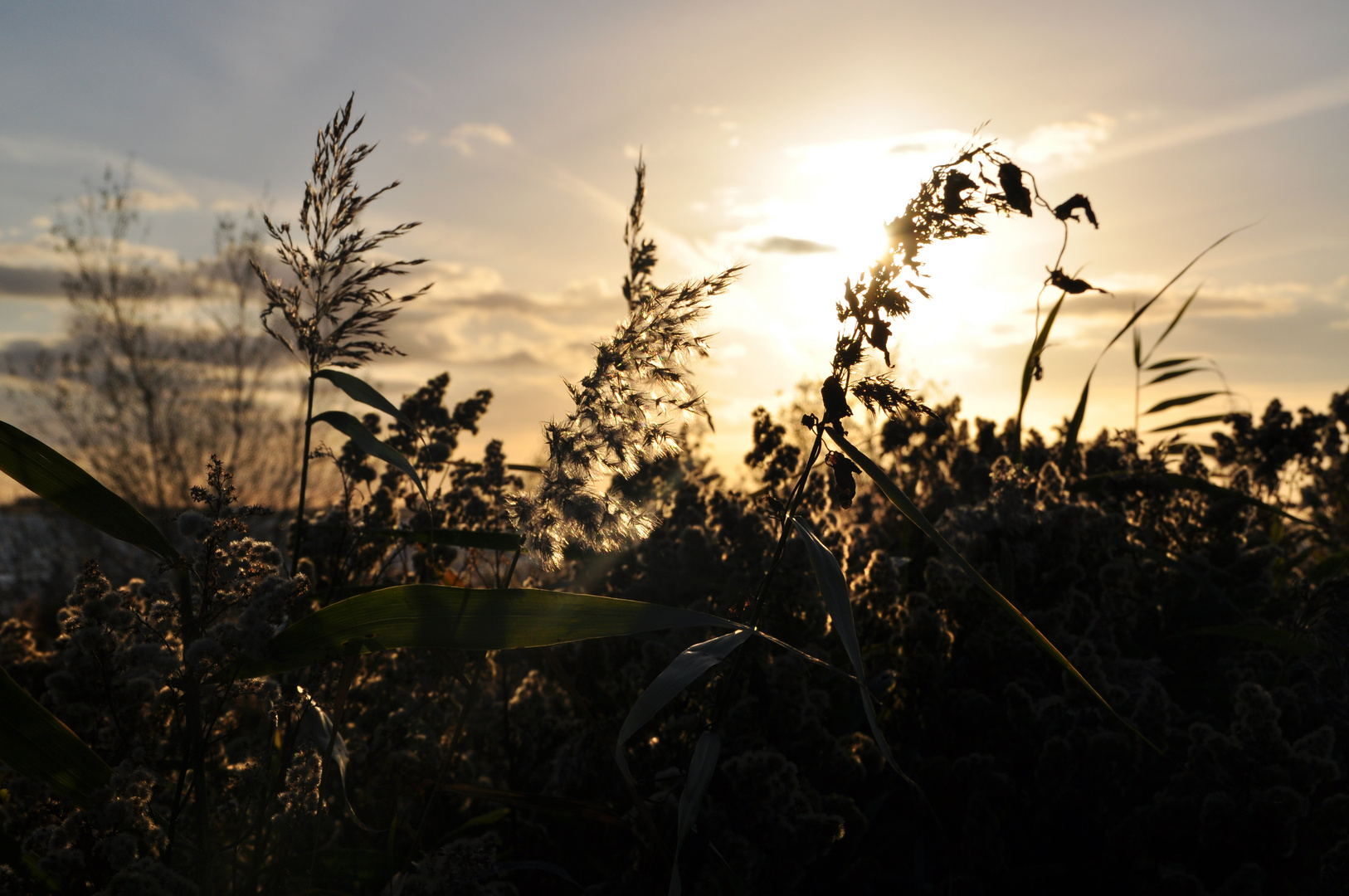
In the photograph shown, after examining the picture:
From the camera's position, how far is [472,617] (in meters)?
1.49

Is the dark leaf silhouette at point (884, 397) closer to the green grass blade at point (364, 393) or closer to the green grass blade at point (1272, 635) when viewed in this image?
the green grass blade at point (364, 393)

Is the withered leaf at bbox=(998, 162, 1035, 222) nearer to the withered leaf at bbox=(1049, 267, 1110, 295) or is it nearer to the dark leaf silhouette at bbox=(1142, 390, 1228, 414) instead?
the withered leaf at bbox=(1049, 267, 1110, 295)

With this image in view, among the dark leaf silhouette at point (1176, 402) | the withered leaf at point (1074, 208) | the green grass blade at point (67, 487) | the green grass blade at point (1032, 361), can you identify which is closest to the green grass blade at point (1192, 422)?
the dark leaf silhouette at point (1176, 402)

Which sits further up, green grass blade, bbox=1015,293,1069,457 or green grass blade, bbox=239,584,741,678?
green grass blade, bbox=1015,293,1069,457

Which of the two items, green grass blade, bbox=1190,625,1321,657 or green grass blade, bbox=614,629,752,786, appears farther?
green grass blade, bbox=1190,625,1321,657

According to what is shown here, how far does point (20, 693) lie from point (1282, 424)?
6.43 metres

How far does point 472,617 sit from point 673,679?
0.39 m

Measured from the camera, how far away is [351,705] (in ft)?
9.80

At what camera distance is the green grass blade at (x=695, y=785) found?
4.08 ft

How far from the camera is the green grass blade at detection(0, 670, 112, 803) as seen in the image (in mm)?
Result: 1523

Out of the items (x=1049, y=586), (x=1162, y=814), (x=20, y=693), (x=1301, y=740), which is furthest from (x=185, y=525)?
(x=1049, y=586)

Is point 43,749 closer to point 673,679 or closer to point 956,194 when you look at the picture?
point 673,679

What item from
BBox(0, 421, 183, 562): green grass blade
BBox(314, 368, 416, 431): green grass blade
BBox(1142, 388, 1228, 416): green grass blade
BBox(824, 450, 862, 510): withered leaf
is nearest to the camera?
BBox(824, 450, 862, 510): withered leaf

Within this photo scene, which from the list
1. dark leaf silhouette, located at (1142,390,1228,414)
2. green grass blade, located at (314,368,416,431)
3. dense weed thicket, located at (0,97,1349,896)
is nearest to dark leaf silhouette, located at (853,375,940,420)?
dense weed thicket, located at (0,97,1349,896)
